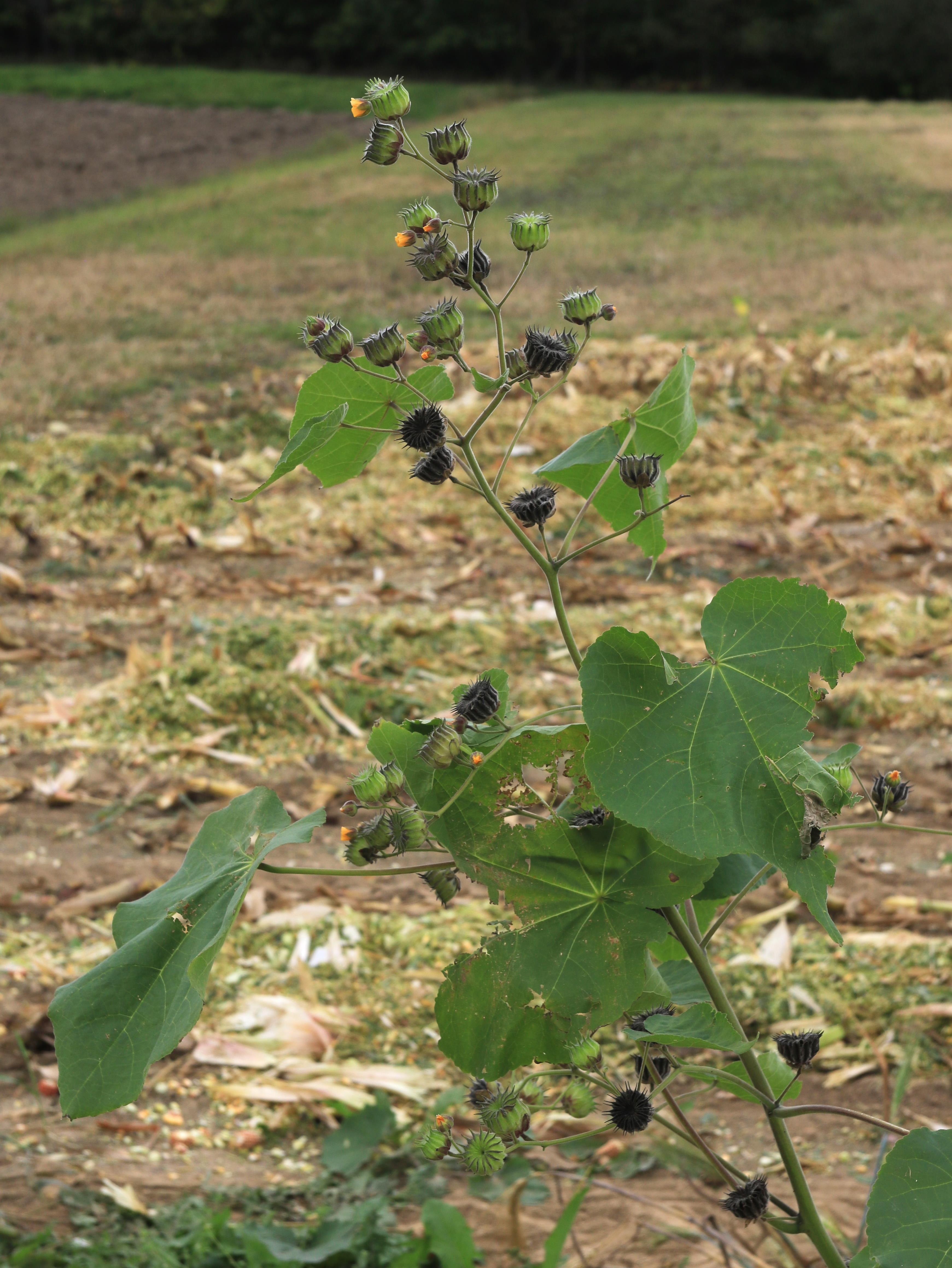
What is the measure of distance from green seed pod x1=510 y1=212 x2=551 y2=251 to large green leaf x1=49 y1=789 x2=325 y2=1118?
0.55 m

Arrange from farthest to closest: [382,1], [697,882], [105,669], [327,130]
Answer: [382,1] → [327,130] → [105,669] → [697,882]

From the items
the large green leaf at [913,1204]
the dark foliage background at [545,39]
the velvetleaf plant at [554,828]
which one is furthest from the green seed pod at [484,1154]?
the dark foliage background at [545,39]

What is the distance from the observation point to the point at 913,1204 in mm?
1010

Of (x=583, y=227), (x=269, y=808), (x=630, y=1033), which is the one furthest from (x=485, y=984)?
(x=583, y=227)

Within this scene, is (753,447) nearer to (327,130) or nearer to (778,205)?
(778,205)

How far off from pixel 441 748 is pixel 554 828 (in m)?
0.18

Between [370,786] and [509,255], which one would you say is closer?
[370,786]

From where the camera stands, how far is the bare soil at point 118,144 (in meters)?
18.7

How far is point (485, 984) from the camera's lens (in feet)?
3.71

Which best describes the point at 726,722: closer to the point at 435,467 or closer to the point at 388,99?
the point at 435,467

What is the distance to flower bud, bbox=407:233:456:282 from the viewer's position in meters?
1.03

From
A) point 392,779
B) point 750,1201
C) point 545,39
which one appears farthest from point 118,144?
point 545,39

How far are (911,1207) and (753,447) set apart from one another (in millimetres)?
5906

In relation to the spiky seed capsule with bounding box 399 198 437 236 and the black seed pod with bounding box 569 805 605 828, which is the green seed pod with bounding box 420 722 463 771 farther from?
the spiky seed capsule with bounding box 399 198 437 236
